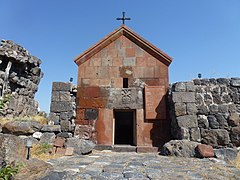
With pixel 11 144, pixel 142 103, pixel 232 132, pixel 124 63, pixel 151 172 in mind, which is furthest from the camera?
pixel 124 63

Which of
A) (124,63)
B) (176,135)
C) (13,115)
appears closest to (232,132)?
(176,135)

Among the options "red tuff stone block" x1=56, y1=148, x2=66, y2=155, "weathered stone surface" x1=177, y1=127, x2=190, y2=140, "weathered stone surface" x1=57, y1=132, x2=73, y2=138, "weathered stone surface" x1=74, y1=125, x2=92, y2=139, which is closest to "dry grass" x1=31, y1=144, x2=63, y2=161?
"red tuff stone block" x1=56, y1=148, x2=66, y2=155

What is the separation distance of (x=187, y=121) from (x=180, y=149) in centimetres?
115

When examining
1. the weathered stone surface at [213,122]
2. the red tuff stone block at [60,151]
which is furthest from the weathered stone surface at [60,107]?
the weathered stone surface at [213,122]

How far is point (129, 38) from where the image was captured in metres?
7.14

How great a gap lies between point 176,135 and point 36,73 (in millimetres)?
6877

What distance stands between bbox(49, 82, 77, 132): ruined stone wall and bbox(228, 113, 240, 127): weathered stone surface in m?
4.81

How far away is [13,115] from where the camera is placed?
24.1 feet

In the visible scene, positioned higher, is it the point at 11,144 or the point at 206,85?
the point at 206,85

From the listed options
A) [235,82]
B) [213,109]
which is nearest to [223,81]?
[235,82]

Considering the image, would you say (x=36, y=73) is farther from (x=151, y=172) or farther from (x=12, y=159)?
(x=151, y=172)

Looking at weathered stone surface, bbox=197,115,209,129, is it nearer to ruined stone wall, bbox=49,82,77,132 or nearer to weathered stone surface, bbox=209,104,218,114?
weathered stone surface, bbox=209,104,218,114

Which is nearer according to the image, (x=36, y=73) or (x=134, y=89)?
(x=134, y=89)

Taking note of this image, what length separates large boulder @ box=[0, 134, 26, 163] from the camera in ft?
7.85
